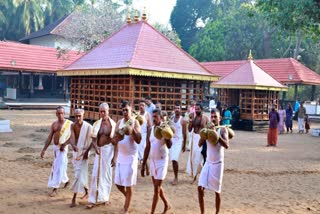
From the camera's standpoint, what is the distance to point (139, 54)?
1463 cm

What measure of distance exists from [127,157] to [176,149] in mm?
2672

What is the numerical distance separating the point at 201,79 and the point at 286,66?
15063mm

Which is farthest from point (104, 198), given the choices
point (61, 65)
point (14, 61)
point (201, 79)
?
point (61, 65)

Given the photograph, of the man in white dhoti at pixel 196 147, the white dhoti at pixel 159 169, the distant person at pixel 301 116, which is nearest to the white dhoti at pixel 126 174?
the white dhoti at pixel 159 169

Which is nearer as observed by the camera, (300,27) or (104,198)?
(104,198)

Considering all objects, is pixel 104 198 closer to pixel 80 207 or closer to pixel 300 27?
pixel 80 207

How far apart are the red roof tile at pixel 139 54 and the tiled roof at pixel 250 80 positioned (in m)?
4.55

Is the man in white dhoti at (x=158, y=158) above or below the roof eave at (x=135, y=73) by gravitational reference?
below

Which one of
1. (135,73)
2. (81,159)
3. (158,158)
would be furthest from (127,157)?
(135,73)

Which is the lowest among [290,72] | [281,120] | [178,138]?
[281,120]

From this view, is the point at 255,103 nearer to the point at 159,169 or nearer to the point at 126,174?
the point at 159,169

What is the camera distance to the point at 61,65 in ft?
95.8

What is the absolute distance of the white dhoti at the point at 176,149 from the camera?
8.08m

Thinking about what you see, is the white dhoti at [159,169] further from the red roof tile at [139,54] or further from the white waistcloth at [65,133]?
the red roof tile at [139,54]
